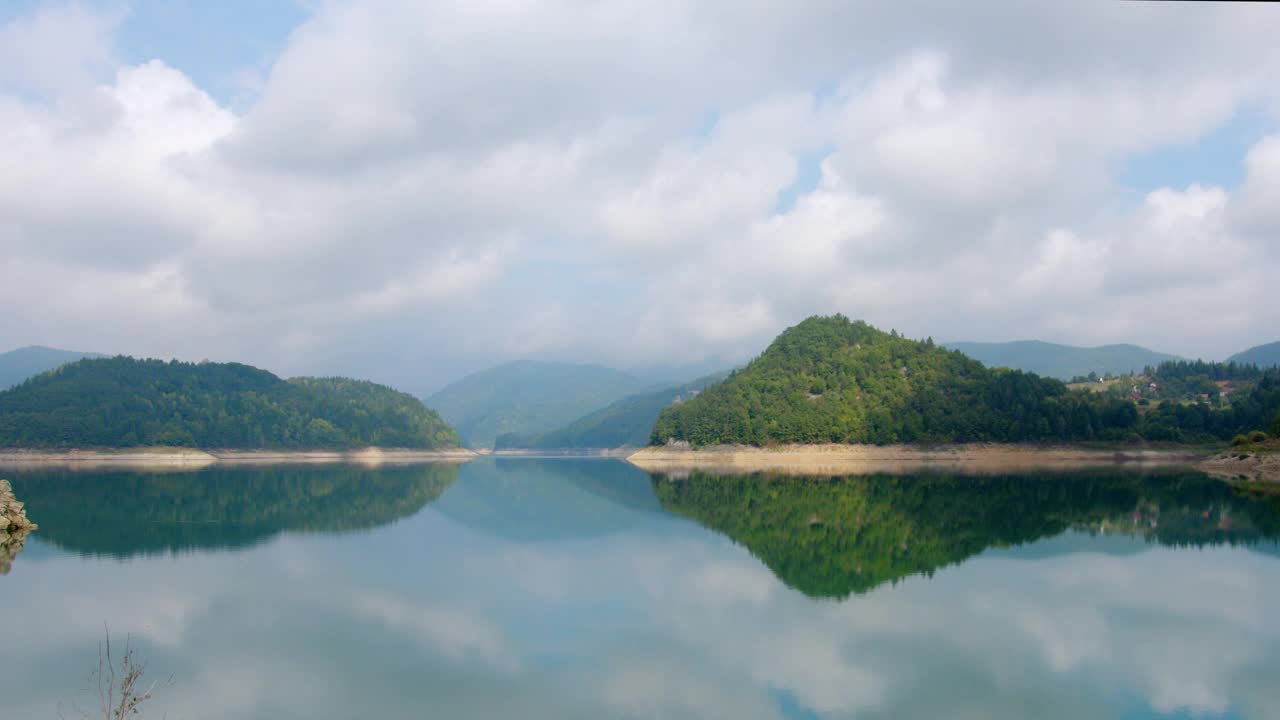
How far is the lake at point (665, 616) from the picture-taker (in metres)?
11.8

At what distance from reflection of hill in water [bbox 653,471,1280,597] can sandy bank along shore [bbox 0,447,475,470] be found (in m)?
86.3

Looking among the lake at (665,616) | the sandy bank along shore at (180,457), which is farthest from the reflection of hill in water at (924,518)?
the sandy bank along shore at (180,457)

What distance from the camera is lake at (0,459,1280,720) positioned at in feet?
38.7

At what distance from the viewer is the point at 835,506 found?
39219mm

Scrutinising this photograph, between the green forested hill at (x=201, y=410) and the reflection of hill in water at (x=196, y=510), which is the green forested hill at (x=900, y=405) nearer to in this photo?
the reflection of hill in water at (x=196, y=510)

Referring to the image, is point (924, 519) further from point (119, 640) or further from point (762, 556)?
point (119, 640)

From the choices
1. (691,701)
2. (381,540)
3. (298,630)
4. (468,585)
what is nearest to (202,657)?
(298,630)

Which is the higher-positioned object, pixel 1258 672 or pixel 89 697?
pixel 89 697

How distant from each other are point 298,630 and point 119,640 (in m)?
3.15

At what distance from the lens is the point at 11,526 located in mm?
28984

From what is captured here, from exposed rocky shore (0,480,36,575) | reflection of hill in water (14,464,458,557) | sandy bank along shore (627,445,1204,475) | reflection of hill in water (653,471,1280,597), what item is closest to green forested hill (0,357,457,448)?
reflection of hill in water (14,464,458,557)

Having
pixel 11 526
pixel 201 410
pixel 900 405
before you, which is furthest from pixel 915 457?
pixel 201 410

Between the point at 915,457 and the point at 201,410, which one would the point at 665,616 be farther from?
the point at 201,410

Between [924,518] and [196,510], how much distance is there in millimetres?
35027
